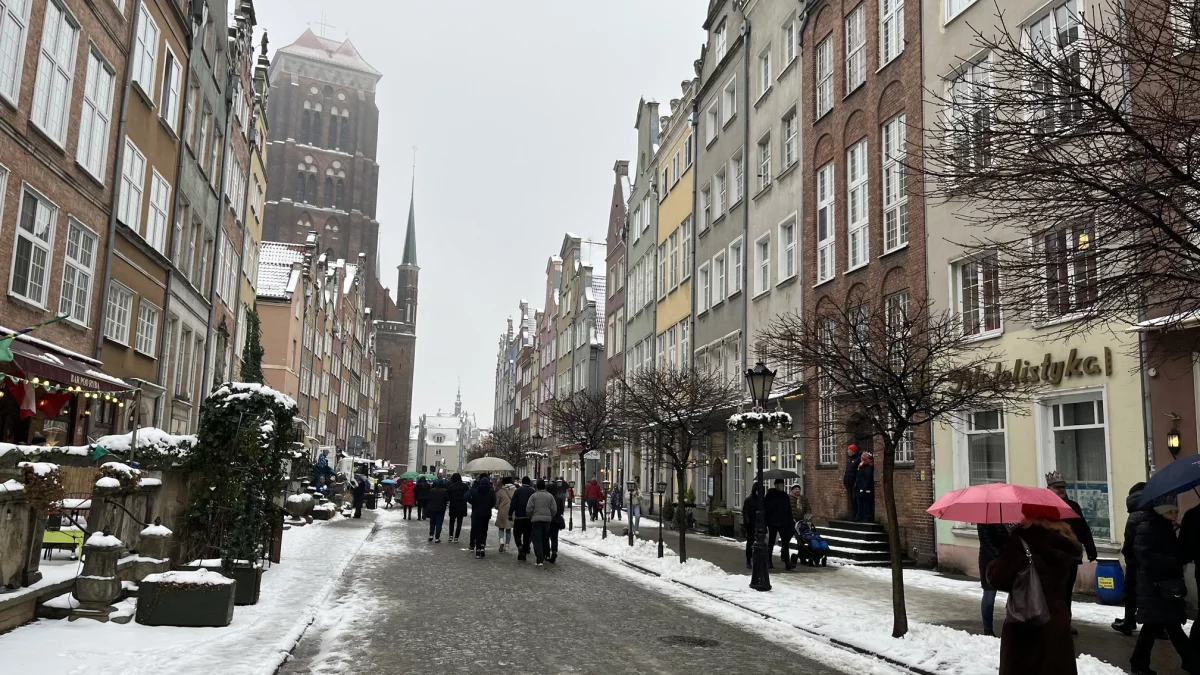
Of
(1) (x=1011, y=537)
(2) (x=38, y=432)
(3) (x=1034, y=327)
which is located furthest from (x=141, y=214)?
(1) (x=1011, y=537)

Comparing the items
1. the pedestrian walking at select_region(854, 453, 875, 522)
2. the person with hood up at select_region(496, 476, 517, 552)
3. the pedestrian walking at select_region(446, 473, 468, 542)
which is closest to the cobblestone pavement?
the person with hood up at select_region(496, 476, 517, 552)

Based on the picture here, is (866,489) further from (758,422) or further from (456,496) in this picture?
(456,496)

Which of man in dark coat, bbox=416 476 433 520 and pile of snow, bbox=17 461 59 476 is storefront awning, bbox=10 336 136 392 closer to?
pile of snow, bbox=17 461 59 476

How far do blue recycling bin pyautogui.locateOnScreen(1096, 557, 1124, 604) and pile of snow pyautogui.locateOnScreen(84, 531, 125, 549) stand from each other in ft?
41.9

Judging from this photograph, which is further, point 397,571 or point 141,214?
point 141,214

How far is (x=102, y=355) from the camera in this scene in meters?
18.3

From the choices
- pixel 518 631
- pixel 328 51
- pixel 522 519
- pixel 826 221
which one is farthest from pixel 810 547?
pixel 328 51

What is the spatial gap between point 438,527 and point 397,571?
777 cm

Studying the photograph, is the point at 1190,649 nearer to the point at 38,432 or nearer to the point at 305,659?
the point at 305,659

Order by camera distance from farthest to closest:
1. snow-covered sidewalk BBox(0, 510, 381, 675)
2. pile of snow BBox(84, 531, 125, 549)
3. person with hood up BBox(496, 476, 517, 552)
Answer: person with hood up BBox(496, 476, 517, 552), pile of snow BBox(84, 531, 125, 549), snow-covered sidewalk BBox(0, 510, 381, 675)

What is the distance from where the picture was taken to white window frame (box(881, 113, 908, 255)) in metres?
20.4

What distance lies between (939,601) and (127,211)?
1734cm

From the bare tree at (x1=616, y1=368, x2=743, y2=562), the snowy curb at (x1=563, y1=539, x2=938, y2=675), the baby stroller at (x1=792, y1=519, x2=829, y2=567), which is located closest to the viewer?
the snowy curb at (x1=563, y1=539, x2=938, y2=675)

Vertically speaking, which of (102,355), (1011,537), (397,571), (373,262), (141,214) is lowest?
(397,571)
